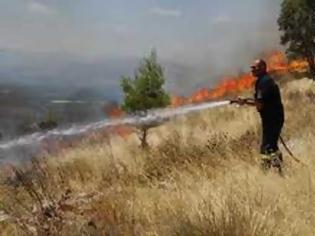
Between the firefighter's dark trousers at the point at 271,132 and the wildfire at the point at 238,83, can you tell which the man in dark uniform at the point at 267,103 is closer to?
the firefighter's dark trousers at the point at 271,132

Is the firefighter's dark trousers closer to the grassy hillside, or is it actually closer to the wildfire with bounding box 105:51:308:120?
the grassy hillside

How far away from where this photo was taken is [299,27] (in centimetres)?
6575

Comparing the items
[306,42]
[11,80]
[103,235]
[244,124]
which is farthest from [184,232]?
[11,80]

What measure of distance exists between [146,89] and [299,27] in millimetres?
22561

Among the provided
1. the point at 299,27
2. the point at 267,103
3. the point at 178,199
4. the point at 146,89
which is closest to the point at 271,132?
the point at 267,103

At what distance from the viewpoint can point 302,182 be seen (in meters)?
9.77

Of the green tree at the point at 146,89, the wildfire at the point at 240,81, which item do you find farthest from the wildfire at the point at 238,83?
the green tree at the point at 146,89

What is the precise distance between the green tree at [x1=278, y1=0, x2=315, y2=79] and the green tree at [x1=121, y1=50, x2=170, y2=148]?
19.8 metres

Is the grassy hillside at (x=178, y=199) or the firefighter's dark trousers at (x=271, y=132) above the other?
the firefighter's dark trousers at (x=271, y=132)

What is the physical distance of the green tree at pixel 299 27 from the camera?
64.3 meters

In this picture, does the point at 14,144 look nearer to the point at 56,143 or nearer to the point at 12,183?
the point at 56,143

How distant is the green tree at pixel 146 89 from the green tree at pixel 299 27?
19.8 meters

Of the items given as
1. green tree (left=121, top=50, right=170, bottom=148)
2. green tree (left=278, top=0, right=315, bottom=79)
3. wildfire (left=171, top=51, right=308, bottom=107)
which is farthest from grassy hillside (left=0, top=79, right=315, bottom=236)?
wildfire (left=171, top=51, right=308, bottom=107)

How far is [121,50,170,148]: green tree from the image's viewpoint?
47.0 m
